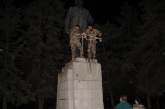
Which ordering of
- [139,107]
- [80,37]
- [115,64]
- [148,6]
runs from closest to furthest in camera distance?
[80,37] → [139,107] → [148,6] → [115,64]

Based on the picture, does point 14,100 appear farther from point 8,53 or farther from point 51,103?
point 51,103

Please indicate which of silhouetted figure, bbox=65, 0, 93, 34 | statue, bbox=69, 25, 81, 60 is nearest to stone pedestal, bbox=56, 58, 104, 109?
statue, bbox=69, 25, 81, 60

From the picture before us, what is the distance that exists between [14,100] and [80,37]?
1546 cm

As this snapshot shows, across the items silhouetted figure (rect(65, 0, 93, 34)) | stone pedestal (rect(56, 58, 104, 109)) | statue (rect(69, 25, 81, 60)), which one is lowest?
stone pedestal (rect(56, 58, 104, 109))

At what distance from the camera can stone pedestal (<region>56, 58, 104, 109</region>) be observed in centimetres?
1039

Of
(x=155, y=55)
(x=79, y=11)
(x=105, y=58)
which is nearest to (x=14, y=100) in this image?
(x=105, y=58)

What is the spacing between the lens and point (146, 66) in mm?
25531

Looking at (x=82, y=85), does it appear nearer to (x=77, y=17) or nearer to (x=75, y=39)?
(x=75, y=39)

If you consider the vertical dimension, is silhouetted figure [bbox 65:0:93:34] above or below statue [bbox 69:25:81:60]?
above

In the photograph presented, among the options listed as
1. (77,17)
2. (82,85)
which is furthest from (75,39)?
(82,85)

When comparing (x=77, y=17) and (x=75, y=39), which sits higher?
(x=77, y=17)

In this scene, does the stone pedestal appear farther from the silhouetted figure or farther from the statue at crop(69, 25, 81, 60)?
the silhouetted figure

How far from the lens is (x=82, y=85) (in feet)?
34.4

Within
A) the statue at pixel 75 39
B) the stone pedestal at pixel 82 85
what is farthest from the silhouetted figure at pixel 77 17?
the stone pedestal at pixel 82 85
